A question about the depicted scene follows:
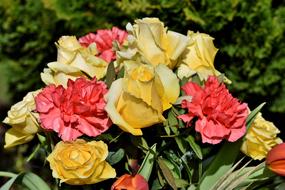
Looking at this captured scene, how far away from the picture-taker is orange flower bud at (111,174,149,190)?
1160 mm

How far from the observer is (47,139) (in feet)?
4.35

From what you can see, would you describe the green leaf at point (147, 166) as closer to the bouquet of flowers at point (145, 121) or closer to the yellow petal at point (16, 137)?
the bouquet of flowers at point (145, 121)

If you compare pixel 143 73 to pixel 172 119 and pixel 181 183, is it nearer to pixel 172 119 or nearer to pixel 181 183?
pixel 172 119

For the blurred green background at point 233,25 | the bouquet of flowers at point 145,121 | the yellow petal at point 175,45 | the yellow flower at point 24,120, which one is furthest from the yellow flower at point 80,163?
the blurred green background at point 233,25

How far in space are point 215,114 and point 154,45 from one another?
0.19 meters

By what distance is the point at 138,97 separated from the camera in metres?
1.19

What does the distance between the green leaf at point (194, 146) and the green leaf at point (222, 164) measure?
0.08m

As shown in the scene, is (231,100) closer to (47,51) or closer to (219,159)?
(219,159)

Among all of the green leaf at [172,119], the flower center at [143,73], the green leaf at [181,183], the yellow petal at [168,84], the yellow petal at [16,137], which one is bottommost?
the yellow petal at [16,137]

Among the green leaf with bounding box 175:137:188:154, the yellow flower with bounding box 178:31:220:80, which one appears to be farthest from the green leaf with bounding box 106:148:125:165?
the yellow flower with bounding box 178:31:220:80

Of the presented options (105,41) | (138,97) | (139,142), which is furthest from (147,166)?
(105,41)

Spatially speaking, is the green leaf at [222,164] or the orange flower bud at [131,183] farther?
the green leaf at [222,164]

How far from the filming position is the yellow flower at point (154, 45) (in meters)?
1.27

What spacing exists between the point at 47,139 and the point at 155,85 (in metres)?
0.28
